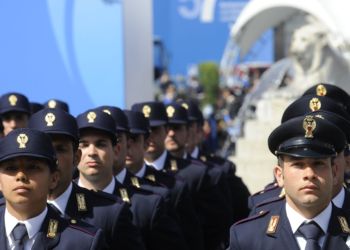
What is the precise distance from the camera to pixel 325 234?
106 inches

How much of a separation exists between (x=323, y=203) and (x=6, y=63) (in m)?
4.69

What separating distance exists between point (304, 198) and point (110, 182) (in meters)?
1.63

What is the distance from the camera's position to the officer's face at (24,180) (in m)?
2.72

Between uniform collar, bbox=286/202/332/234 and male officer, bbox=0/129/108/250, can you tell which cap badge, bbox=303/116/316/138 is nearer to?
uniform collar, bbox=286/202/332/234

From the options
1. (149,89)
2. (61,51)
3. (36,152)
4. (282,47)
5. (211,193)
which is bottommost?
(211,193)

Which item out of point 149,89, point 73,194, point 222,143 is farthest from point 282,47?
point 73,194

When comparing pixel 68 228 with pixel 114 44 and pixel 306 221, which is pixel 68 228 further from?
pixel 114 44

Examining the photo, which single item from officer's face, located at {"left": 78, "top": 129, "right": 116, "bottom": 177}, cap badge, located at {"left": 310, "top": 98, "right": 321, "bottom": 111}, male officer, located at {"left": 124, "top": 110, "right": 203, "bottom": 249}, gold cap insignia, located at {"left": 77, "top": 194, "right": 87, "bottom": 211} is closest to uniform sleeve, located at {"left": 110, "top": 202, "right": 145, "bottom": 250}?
gold cap insignia, located at {"left": 77, "top": 194, "right": 87, "bottom": 211}

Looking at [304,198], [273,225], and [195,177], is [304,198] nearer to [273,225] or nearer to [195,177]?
[273,225]

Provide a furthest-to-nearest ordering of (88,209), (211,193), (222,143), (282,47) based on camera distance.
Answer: (282,47), (222,143), (211,193), (88,209)

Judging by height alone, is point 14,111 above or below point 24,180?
above

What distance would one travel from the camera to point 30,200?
275cm

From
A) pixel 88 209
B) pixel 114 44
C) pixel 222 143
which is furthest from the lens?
pixel 222 143

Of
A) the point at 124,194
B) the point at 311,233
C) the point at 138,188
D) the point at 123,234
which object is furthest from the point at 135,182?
the point at 311,233
